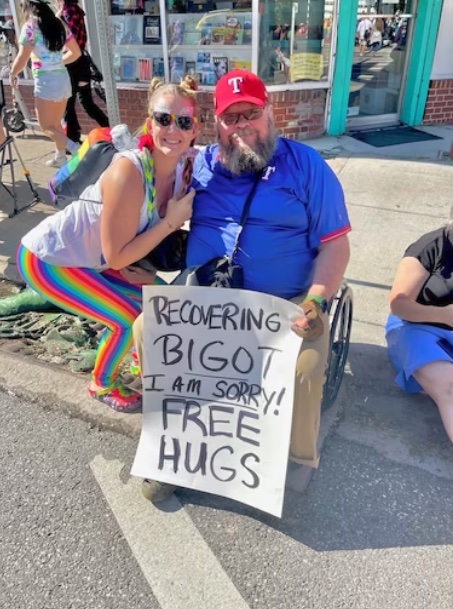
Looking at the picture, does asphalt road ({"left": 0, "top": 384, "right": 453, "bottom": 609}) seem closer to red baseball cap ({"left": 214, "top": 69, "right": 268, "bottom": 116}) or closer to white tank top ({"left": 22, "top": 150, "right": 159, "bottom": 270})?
white tank top ({"left": 22, "top": 150, "right": 159, "bottom": 270})

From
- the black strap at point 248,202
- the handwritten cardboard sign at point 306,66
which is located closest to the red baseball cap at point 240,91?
the black strap at point 248,202

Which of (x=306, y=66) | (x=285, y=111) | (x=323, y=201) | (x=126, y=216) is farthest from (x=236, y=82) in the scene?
(x=306, y=66)

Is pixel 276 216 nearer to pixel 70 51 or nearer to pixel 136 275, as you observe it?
pixel 136 275

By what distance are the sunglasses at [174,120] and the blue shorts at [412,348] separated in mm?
1343

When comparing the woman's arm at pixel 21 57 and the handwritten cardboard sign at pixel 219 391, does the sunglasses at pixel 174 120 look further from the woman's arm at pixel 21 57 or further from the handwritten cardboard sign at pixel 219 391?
the woman's arm at pixel 21 57

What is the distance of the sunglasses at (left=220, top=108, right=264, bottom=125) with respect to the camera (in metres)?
2.15

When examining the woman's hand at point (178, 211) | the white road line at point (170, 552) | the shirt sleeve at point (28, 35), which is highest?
the shirt sleeve at point (28, 35)

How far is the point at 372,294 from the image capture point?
3457 millimetres

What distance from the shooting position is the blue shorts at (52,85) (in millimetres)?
5406

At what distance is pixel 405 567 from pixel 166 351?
1.16m

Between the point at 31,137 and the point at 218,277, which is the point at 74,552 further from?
the point at 31,137

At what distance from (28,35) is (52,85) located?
19.1 inches

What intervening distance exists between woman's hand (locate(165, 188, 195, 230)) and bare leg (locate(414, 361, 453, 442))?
1.22 metres

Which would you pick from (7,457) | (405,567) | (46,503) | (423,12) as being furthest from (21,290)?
(423,12)
